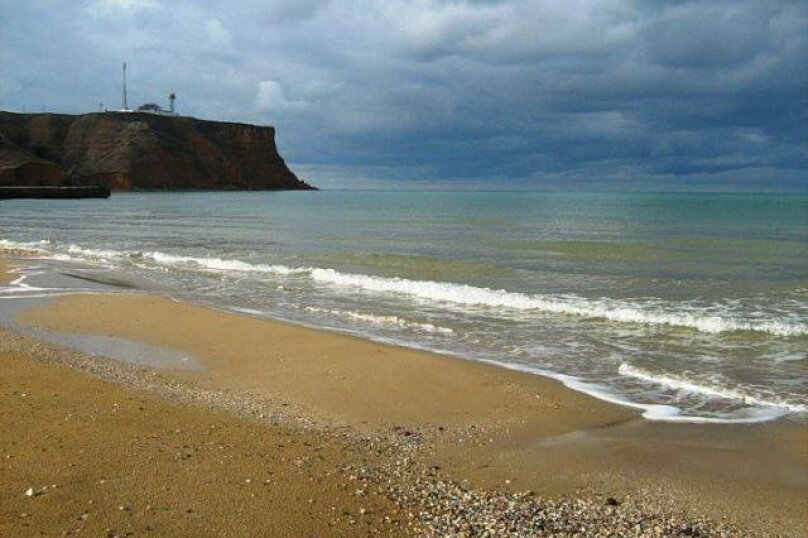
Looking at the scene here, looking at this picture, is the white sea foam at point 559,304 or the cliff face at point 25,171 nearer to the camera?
the white sea foam at point 559,304

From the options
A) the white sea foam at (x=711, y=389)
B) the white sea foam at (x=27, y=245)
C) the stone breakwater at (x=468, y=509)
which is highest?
the stone breakwater at (x=468, y=509)

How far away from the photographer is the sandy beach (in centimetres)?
420

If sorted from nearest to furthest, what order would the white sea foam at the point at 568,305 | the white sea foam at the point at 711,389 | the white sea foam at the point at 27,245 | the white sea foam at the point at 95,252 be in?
the white sea foam at the point at 711,389 < the white sea foam at the point at 568,305 < the white sea foam at the point at 95,252 < the white sea foam at the point at 27,245

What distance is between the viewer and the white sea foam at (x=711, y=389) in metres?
7.36

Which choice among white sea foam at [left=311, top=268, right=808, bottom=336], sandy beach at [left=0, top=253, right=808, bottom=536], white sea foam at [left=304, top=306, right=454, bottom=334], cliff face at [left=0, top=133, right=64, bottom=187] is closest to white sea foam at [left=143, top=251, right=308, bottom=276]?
white sea foam at [left=311, top=268, right=808, bottom=336]

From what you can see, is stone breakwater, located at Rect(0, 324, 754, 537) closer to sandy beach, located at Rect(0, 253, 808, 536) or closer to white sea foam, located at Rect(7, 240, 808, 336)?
sandy beach, located at Rect(0, 253, 808, 536)

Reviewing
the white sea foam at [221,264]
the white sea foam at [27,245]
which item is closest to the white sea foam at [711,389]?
the white sea foam at [221,264]

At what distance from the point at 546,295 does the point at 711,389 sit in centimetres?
769

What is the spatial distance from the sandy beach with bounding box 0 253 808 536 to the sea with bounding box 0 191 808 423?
1.09m

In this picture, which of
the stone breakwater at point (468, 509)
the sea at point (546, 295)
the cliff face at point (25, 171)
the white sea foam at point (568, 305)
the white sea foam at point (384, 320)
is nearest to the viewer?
the stone breakwater at point (468, 509)

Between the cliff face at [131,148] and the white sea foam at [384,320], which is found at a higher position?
the cliff face at [131,148]

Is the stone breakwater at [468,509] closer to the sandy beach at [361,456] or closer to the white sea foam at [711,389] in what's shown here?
the sandy beach at [361,456]

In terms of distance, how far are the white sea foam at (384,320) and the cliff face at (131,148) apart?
5274 inches

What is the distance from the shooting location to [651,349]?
10266 millimetres
